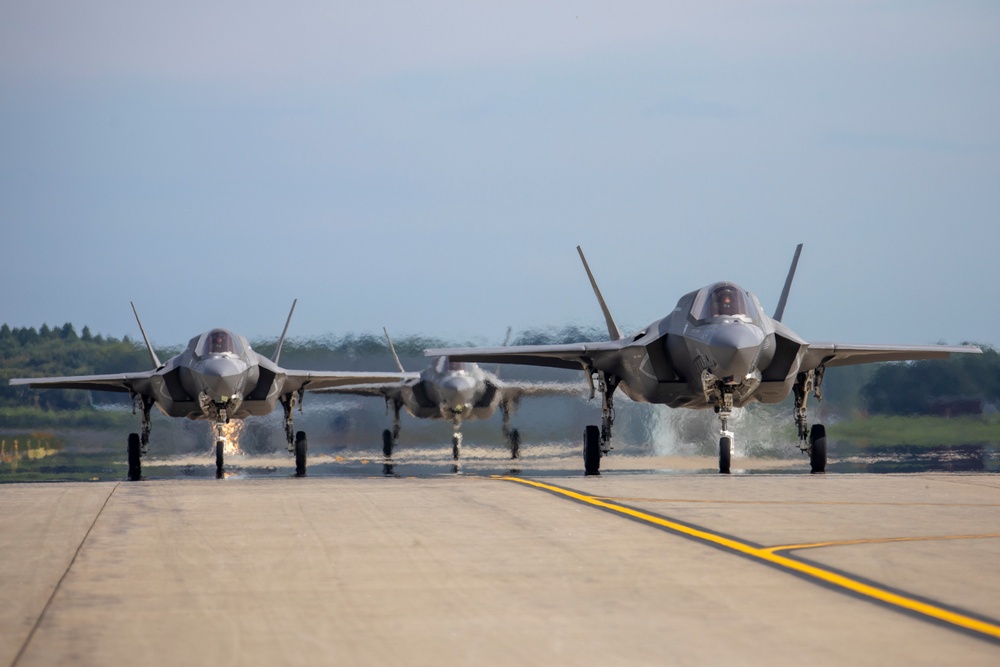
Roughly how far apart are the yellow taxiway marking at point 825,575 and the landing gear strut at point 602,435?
8476 mm

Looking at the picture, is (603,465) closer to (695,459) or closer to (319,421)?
(695,459)

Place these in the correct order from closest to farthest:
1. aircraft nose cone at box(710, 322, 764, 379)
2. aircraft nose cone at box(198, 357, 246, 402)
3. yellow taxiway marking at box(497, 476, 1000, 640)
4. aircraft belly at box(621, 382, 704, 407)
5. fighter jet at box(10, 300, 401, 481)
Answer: yellow taxiway marking at box(497, 476, 1000, 640)
aircraft nose cone at box(710, 322, 764, 379)
aircraft belly at box(621, 382, 704, 407)
aircraft nose cone at box(198, 357, 246, 402)
fighter jet at box(10, 300, 401, 481)

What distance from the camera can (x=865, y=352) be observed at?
784 inches

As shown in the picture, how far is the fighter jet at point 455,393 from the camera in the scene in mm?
31234

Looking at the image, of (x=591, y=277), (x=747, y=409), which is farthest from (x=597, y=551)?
(x=747, y=409)

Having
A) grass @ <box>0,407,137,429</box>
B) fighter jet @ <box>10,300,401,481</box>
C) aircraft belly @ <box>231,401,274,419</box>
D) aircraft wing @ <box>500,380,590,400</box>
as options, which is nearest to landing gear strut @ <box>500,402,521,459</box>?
aircraft wing @ <box>500,380,590,400</box>

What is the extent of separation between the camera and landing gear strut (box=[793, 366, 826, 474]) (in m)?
19.2

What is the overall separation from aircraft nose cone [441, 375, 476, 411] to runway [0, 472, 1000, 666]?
750 inches

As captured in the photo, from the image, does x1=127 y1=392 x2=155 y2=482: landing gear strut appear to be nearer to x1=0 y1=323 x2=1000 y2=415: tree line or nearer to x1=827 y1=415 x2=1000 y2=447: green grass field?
x1=0 y1=323 x2=1000 y2=415: tree line

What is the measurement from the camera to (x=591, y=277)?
70.3 feet

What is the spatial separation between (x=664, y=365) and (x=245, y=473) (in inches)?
428

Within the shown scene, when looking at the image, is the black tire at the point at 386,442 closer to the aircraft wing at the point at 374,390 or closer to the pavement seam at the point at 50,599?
the aircraft wing at the point at 374,390

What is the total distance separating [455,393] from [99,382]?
31.1ft

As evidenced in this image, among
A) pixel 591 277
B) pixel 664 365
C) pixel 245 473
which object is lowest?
pixel 245 473
